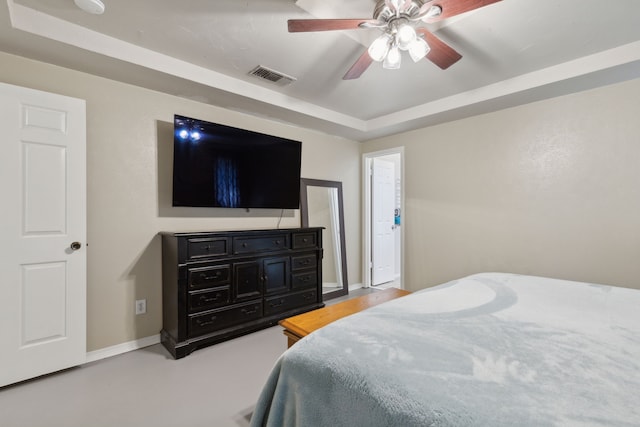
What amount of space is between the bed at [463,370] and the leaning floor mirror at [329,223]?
2657 mm

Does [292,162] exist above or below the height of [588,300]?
above

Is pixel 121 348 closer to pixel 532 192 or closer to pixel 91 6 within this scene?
pixel 91 6

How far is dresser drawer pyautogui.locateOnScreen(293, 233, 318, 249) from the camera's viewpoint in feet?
10.6

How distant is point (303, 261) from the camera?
3.26 metres

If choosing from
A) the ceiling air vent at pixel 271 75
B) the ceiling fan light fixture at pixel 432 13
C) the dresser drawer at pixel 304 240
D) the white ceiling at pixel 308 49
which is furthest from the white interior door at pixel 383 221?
the ceiling fan light fixture at pixel 432 13

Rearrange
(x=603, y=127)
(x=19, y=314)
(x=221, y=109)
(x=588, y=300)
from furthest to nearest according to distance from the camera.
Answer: (x=221, y=109) → (x=603, y=127) → (x=19, y=314) → (x=588, y=300)

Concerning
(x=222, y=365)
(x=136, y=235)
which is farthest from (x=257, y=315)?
(x=136, y=235)

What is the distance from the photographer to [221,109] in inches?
120

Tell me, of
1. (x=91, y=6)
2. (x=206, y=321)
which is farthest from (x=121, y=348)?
(x=91, y=6)

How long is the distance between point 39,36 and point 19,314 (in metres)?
1.86

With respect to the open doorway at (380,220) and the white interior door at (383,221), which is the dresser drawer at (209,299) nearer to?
the open doorway at (380,220)

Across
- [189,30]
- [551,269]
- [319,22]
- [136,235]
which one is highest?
[189,30]

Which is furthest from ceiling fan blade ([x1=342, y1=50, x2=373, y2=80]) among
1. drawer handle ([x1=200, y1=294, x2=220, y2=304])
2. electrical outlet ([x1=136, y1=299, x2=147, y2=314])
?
electrical outlet ([x1=136, y1=299, x2=147, y2=314])

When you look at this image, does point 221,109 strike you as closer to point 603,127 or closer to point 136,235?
point 136,235
